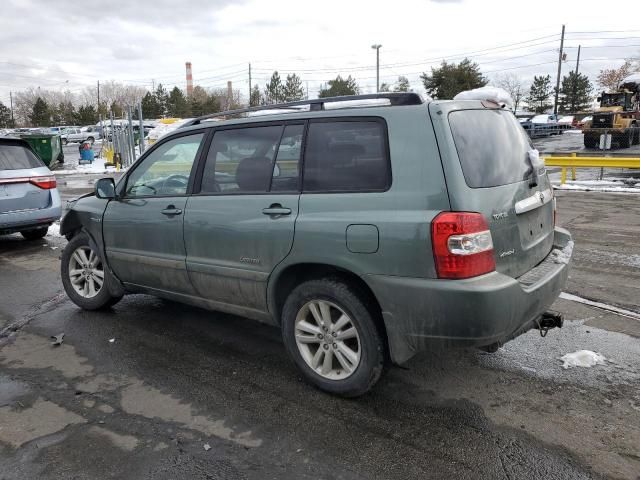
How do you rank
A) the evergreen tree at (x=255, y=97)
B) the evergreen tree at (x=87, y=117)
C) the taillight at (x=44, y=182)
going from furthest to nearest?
the evergreen tree at (x=87, y=117), the evergreen tree at (x=255, y=97), the taillight at (x=44, y=182)

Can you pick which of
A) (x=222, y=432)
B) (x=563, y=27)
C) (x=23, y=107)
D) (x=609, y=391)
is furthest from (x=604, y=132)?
(x=23, y=107)

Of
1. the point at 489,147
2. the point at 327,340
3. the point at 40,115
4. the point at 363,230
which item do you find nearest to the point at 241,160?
the point at 363,230

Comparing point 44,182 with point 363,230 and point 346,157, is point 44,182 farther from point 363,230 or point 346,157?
point 363,230

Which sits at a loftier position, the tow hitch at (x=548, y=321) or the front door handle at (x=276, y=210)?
the front door handle at (x=276, y=210)

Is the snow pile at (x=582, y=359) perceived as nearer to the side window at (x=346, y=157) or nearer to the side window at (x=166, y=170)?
the side window at (x=346, y=157)

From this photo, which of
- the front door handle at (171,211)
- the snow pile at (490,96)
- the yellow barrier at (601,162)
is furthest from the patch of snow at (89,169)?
the snow pile at (490,96)

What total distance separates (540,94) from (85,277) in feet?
243

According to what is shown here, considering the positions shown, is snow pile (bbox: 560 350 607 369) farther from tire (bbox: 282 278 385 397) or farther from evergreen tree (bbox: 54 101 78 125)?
evergreen tree (bbox: 54 101 78 125)

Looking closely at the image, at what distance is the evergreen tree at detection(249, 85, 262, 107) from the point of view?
72725 mm

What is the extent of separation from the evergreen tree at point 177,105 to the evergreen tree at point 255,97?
9.54m

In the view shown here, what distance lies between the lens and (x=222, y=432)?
302 centimetres

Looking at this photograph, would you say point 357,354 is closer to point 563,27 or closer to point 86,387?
point 86,387

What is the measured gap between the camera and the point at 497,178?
3111 millimetres

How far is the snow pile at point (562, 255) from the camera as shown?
359 centimetres
